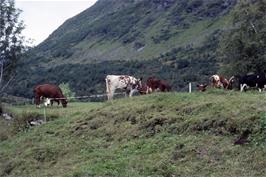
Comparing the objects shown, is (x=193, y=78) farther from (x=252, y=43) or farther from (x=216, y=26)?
(x=216, y=26)

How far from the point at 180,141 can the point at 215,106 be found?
2.45 metres

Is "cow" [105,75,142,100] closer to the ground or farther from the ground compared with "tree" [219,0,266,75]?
closer to the ground

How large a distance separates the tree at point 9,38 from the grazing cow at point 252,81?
2013 cm

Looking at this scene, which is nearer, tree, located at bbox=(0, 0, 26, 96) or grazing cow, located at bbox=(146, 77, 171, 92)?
grazing cow, located at bbox=(146, 77, 171, 92)

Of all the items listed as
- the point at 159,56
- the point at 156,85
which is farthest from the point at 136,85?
the point at 159,56

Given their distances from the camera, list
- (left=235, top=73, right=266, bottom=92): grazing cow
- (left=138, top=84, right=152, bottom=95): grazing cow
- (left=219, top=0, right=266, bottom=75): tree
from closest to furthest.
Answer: (left=235, top=73, right=266, bottom=92): grazing cow
(left=138, top=84, right=152, bottom=95): grazing cow
(left=219, top=0, right=266, bottom=75): tree

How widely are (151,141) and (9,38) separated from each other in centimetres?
2594

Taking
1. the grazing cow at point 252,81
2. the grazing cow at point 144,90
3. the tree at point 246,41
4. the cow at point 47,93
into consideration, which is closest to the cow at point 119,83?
the grazing cow at point 144,90

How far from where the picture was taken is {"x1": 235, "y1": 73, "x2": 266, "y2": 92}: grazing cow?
2845 centimetres

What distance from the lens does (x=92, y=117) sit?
24.2m

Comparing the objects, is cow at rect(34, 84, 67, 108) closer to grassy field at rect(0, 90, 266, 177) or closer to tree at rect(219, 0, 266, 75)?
grassy field at rect(0, 90, 266, 177)

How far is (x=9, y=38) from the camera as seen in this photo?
42250mm

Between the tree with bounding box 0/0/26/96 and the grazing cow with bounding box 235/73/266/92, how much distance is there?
20128 mm

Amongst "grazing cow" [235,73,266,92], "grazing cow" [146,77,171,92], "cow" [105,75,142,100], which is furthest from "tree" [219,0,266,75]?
"cow" [105,75,142,100]
